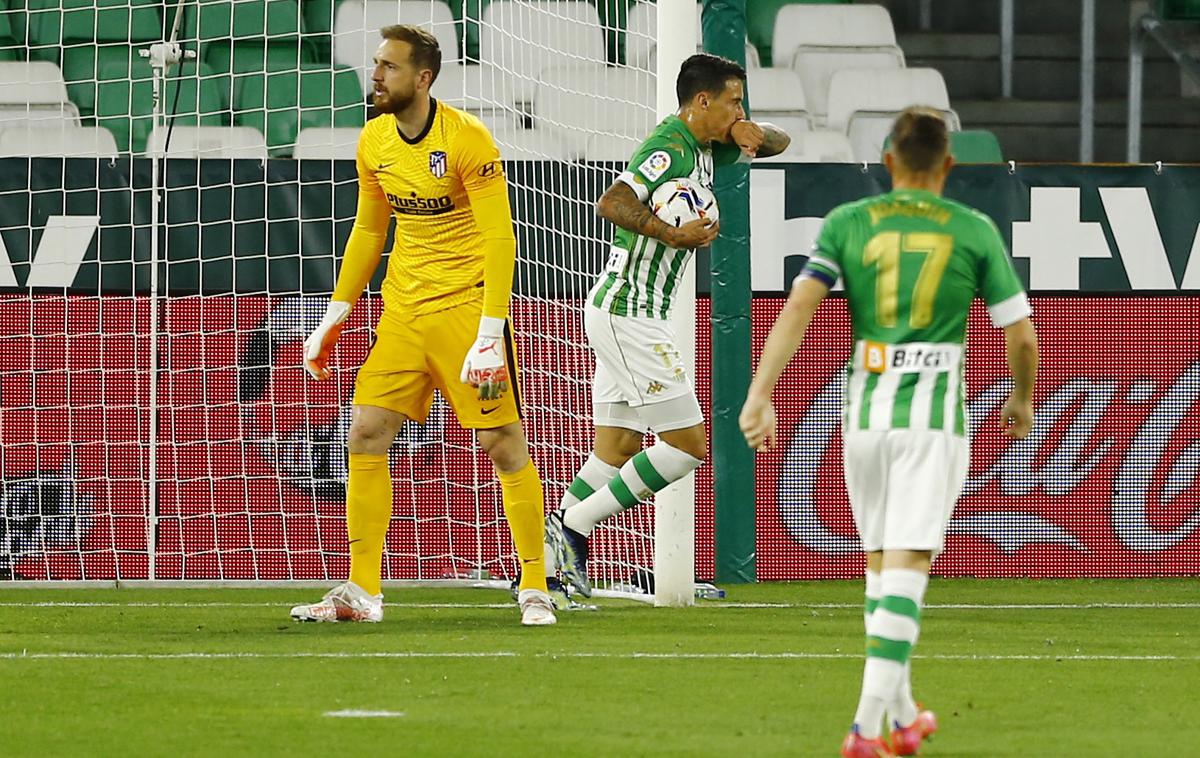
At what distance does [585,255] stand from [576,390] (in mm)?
574

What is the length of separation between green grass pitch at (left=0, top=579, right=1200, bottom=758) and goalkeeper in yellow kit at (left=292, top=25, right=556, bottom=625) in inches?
14.3

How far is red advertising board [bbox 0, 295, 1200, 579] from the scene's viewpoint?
9.17 meters

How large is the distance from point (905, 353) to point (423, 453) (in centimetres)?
522

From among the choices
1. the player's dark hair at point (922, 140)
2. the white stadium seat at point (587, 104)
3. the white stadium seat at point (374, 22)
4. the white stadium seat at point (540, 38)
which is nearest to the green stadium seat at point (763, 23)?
the white stadium seat at point (374, 22)

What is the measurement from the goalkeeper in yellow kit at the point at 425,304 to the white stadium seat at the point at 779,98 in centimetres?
531

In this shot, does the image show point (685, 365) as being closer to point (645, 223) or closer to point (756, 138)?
point (645, 223)

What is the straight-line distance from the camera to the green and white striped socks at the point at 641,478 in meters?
7.19

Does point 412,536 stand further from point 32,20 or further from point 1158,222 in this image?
point 32,20

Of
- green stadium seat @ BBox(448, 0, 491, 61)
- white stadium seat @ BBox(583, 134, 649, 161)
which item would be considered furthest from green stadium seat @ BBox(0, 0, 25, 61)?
white stadium seat @ BBox(583, 134, 649, 161)

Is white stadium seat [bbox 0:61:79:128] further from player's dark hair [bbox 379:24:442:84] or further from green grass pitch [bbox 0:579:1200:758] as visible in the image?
player's dark hair [bbox 379:24:442:84]

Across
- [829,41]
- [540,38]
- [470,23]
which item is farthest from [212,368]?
[829,41]

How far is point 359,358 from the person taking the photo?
9.25 metres

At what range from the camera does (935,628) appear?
279 inches

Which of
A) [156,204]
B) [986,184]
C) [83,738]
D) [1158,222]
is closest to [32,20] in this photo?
[156,204]
